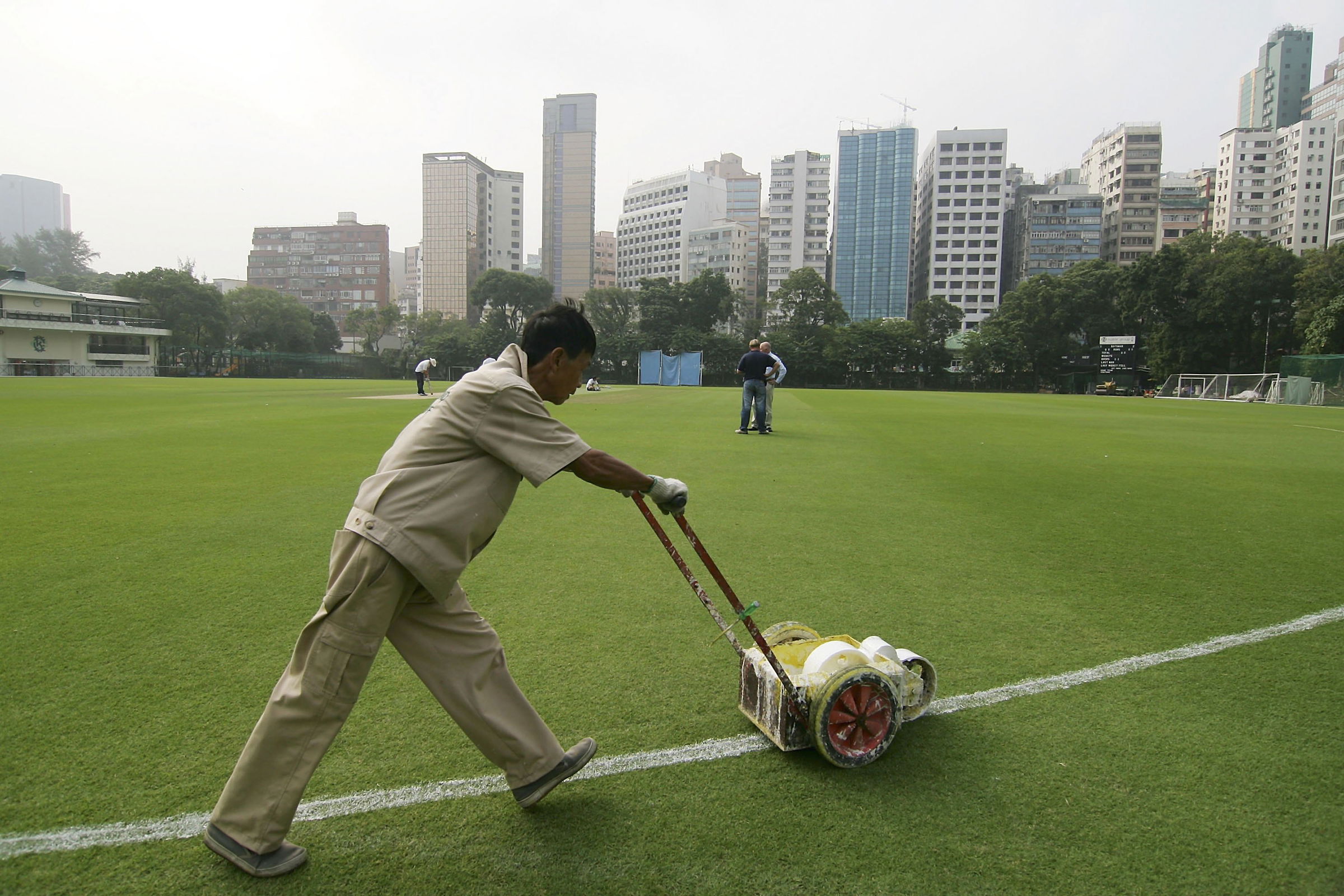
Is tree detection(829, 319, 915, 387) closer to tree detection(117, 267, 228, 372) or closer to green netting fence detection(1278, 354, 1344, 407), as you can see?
green netting fence detection(1278, 354, 1344, 407)

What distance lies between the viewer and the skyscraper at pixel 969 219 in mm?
120000

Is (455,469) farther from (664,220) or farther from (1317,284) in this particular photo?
(664,220)

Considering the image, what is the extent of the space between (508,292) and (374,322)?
713 inches

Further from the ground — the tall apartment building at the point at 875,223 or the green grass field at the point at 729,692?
the tall apartment building at the point at 875,223

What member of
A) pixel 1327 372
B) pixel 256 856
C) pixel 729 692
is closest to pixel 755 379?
pixel 729 692

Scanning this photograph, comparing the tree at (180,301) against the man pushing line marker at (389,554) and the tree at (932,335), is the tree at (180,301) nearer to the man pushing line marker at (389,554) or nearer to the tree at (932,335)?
the tree at (932,335)

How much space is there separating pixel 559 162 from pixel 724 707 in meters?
171

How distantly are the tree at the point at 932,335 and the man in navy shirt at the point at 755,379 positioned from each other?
56989mm

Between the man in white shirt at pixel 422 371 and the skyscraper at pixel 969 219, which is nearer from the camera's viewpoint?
the man in white shirt at pixel 422 371

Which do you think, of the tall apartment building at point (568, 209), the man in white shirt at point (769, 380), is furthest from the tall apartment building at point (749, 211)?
the man in white shirt at point (769, 380)

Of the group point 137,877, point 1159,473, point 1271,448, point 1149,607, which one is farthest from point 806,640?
point 1271,448

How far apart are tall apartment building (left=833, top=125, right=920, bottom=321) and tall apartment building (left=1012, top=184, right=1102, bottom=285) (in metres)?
25.8

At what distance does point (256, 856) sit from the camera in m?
2.30

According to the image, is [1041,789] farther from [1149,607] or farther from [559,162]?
[559,162]
